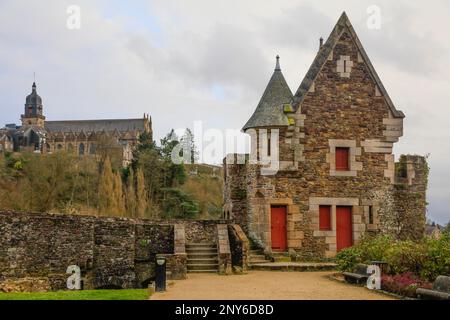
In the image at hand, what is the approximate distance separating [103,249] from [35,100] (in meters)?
113

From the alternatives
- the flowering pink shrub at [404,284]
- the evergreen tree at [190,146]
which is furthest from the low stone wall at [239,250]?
the evergreen tree at [190,146]

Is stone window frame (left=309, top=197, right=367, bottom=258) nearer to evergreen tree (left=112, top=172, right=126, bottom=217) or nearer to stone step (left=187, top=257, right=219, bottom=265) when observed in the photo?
stone step (left=187, top=257, right=219, bottom=265)

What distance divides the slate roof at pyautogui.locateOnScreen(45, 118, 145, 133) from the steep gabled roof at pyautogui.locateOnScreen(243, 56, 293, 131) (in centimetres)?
9871

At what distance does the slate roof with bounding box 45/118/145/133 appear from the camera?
12375 cm

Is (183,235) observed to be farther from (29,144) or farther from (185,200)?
(29,144)

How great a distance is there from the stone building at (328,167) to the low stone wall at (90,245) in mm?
2195

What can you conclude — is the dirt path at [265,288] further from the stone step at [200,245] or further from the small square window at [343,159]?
the small square window at [343,159]

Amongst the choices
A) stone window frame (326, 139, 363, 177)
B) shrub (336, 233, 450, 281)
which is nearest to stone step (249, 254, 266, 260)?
stone window frame (326, 139, 363, 177)

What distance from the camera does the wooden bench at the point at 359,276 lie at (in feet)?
50.4

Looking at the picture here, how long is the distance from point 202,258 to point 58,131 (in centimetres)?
11096

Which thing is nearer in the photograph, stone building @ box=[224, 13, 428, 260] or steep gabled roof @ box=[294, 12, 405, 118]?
stone building @ box=[224, 13, 428, 260]

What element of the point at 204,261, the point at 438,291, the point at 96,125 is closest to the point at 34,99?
the point at 96,125

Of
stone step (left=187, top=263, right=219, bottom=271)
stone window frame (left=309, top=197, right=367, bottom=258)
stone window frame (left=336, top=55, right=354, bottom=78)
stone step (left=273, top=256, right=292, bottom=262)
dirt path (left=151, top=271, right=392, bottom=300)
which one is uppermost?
stone window frame (left=336, top=55, right=354, bottom=78)

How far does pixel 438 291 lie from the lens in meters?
12.0
